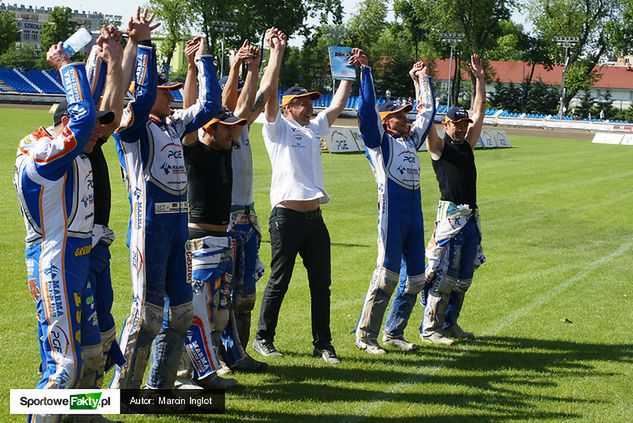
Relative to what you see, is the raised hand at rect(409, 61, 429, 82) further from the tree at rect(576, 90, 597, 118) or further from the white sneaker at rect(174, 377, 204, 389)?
the tree at rect(576, 90, 597, 118)

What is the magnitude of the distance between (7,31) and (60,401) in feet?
359

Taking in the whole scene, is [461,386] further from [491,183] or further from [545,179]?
[545,179]

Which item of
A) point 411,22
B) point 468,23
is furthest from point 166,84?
point 411,22

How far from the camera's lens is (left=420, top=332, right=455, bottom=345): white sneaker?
8.84 meters

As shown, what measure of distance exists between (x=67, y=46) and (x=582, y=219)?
15.5m

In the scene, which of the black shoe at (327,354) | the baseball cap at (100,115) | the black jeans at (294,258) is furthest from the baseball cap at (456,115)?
the baseball cap at (100,115)

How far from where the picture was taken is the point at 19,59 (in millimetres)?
99188

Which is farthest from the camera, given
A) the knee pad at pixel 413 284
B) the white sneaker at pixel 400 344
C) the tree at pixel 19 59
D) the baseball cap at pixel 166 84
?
the tree at pixel 19 59

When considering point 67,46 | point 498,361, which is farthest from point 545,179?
point 67,46

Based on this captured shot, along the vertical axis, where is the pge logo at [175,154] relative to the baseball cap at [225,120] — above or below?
below

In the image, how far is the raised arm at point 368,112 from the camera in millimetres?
8031

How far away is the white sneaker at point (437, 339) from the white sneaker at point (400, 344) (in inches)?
14.9

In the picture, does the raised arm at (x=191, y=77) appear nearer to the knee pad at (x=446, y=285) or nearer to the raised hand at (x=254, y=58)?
the raised hand at (x=254, y=58)
